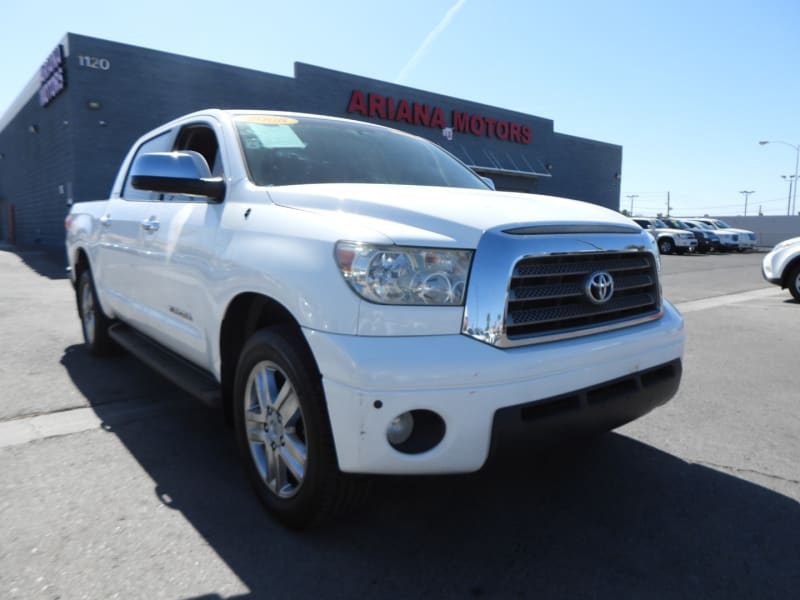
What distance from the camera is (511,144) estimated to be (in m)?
30.2

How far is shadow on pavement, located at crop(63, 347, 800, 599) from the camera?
212 centimetres

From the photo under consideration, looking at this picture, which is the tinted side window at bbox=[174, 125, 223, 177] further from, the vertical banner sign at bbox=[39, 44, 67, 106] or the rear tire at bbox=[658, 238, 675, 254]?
the rear tire at bbox=[658, 238, 675, 254]

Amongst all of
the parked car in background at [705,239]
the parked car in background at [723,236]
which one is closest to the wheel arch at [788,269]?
the parked car in background at [705,239]

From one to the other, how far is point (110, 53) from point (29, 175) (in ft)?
32.3

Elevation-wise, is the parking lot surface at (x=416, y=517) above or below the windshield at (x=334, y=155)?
below

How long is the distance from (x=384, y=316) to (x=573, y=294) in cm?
82

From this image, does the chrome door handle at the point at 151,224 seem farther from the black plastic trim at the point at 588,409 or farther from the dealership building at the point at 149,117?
the dealership building at the point at 149,117

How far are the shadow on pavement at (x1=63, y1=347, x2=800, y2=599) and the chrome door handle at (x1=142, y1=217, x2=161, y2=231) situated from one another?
1290 millimetres

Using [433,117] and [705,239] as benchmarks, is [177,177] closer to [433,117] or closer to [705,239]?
[433,117]

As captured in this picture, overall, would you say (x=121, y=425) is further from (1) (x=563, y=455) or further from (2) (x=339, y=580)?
(1) (x=563, y=455)

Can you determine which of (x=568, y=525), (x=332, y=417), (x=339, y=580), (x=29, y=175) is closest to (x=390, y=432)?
(x=332, y=417)

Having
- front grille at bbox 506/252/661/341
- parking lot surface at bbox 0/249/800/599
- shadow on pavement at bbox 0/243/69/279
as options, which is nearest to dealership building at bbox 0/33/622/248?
shadow on pavement at bbox 0/243/69/279

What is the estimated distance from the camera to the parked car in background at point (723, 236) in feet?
90.6

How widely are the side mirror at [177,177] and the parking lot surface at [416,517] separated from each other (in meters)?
1.40
